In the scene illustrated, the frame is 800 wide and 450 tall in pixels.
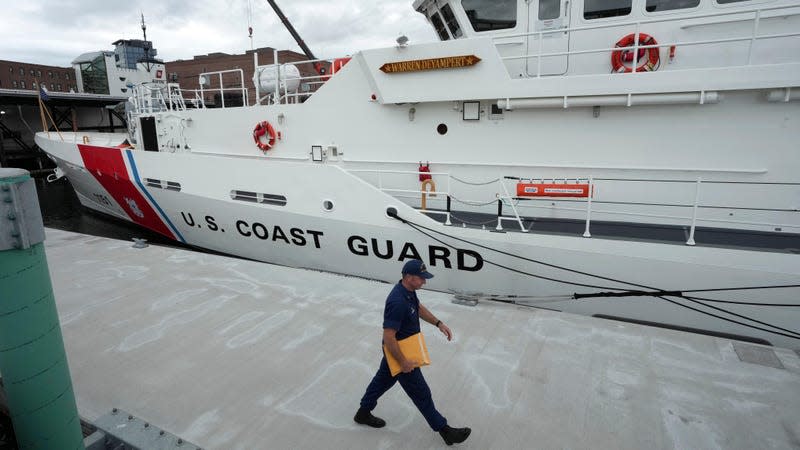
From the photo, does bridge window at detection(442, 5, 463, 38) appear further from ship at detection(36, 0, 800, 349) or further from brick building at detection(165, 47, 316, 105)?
brick building at detection(165, 47, 316, 105)

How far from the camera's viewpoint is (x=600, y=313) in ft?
15.8

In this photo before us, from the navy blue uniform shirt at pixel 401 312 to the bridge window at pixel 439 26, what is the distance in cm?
566

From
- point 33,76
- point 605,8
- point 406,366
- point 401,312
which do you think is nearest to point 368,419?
point 406,366

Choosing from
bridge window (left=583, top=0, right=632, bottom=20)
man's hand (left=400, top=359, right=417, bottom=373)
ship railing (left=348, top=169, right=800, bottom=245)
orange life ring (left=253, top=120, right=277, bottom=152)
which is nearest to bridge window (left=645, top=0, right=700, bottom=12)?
bridge window (left=583, top=0, right=632, bottom=20)

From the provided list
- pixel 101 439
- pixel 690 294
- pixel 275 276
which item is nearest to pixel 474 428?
pixel 101 439

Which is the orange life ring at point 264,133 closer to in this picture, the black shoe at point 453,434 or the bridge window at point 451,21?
the bridge window at point 451,21

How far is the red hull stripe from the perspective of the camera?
8453mm

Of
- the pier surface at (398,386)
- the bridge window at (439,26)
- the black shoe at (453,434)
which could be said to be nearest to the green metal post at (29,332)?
the pier surface at (398,386)

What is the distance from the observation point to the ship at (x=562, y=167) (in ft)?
15.0

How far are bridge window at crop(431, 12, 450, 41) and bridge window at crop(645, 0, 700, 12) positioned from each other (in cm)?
280

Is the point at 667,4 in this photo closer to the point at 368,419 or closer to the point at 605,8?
the point at 605,8

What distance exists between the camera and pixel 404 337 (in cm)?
A: 259

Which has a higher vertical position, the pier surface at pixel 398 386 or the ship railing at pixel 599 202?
the ship railing at pixel 599 202

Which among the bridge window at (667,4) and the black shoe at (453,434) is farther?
the bridge window at (667,4)
